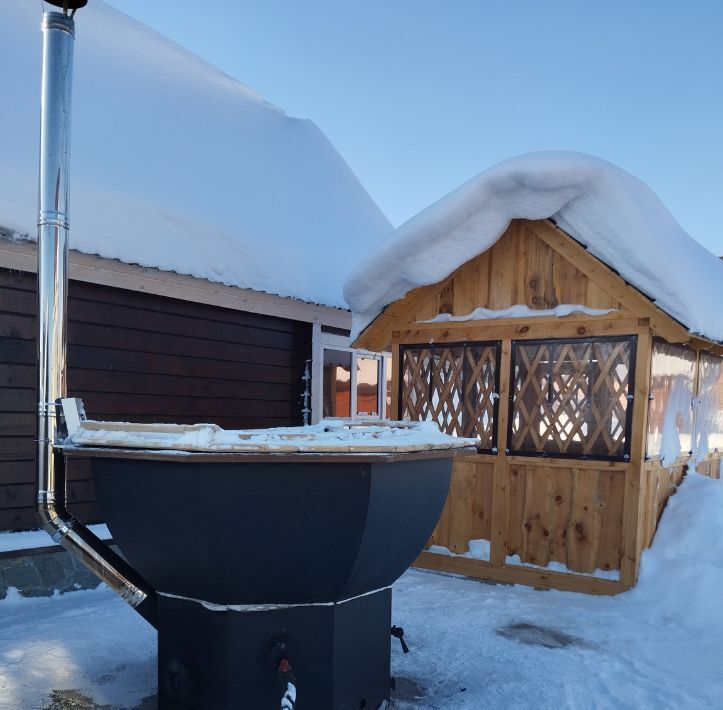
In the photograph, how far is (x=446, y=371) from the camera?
520 centimetres

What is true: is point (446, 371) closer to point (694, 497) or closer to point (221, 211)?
point (694, 497)

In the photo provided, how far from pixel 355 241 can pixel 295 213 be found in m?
0.94

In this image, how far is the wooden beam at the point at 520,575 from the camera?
4.43m

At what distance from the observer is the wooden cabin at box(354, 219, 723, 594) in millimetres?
4418

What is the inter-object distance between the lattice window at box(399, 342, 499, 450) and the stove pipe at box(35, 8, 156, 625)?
3.09 m

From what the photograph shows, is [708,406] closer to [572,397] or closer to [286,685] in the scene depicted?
[572,397]

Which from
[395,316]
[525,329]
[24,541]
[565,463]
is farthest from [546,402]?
[24,541]

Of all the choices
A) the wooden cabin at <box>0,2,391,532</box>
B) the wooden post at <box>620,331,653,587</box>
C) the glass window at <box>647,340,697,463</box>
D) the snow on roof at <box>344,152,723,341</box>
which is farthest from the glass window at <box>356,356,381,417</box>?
the wooden post at <box>620,331,653,587</box>

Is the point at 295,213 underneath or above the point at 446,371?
above

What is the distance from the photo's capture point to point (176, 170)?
19.4 ft

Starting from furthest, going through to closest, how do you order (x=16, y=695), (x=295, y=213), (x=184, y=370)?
1. (x=295, y=213)
2. (x=184, y=370)
3. (x=16, y=695)

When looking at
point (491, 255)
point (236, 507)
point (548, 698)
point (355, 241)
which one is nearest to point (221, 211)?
point (355, 241)

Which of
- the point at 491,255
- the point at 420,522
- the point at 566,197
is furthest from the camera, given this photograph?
the point at 491,255

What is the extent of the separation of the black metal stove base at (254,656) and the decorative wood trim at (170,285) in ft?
Result: 9.10
